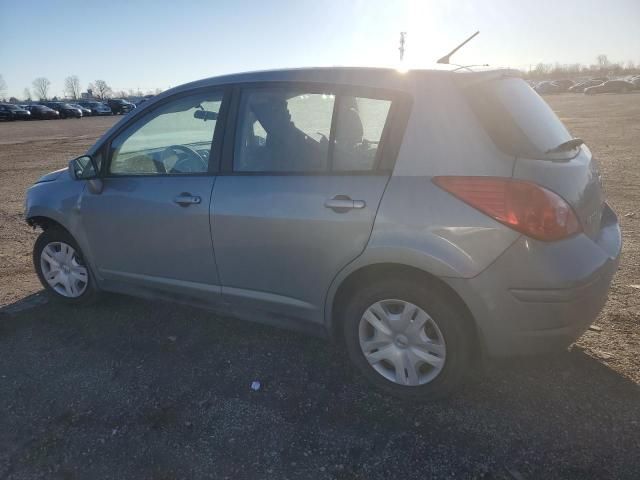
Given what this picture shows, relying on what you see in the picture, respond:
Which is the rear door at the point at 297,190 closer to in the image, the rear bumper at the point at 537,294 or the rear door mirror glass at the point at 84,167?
the rear bumper at the point at 537,294

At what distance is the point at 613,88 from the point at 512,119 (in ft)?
219

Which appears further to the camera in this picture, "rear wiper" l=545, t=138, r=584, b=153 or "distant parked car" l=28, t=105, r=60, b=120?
"distant parked car" l=28, t=105, r=60, b=120

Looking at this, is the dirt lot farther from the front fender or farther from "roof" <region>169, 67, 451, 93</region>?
"roof" <region>169, 67, 451, 93</region>

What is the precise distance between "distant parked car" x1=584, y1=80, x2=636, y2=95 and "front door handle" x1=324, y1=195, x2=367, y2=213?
213ft

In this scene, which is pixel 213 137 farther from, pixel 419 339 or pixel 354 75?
pixel 419 339

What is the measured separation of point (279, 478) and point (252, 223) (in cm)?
137

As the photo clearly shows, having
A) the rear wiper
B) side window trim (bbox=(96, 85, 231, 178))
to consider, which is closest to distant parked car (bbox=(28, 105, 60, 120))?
side window trim (bbox=(96, 85, 231, 178))

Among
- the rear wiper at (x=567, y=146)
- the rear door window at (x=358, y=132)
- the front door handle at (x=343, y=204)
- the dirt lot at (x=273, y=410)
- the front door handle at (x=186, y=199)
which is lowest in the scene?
the dirt lot at (x=273, y=410)

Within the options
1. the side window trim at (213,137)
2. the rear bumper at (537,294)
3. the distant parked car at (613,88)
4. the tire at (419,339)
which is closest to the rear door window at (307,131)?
the side window trim at (213,137)

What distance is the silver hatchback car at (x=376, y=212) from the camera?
230 cm

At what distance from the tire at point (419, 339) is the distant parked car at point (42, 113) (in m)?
56.4

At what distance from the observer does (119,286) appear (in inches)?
148

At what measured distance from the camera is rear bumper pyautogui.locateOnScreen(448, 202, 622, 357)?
2.25 meters

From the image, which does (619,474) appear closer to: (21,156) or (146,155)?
(146,155)
